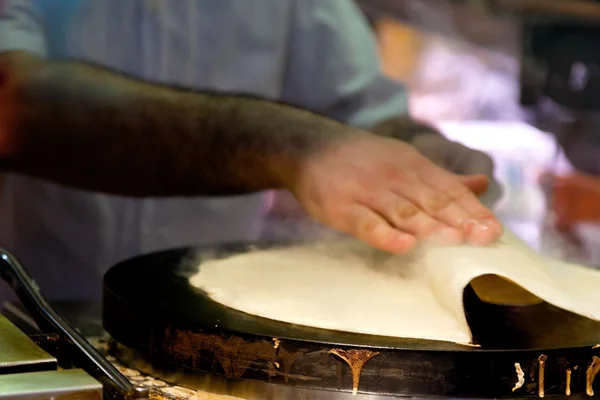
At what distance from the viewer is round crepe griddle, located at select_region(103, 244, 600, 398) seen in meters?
1.02

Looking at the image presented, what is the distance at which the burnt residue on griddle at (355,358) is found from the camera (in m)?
1.02

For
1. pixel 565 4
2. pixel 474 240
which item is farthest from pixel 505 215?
pixel 474 240

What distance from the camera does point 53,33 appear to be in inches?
87.2

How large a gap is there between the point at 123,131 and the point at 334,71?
0.66 m

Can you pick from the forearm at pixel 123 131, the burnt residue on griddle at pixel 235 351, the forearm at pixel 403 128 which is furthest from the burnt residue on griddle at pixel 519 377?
the forearm at pixel 403 128

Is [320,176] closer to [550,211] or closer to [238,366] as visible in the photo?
[238,366]

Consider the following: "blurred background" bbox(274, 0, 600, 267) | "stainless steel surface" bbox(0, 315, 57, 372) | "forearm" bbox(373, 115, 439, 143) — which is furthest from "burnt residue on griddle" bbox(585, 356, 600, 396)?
"blurred background" bbox(274, 0, 600, 267)

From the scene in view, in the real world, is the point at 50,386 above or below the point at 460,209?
below

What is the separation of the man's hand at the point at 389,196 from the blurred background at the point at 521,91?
92 centimetres

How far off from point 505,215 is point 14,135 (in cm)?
152

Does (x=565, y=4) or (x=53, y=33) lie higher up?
(x=565, y=4)

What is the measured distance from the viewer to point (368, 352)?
1019mm

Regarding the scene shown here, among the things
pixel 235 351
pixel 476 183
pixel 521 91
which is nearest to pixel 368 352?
pixel 235 351

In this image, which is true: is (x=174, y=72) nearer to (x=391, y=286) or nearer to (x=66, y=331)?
(x=391, y=286)
